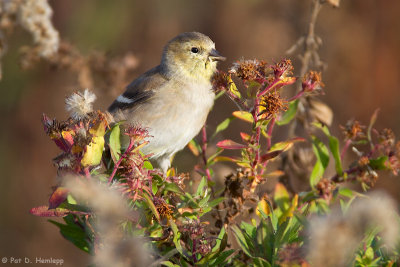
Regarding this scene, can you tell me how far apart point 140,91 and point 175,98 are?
0.26m

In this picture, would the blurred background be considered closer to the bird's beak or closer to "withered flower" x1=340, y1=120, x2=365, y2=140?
the bird's beak

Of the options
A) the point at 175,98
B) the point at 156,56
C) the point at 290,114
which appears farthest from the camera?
the point at 156,56

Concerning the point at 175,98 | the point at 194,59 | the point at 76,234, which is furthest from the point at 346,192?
the point at 194,59

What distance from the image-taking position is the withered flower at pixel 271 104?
1.50m

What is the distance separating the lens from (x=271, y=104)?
151cm

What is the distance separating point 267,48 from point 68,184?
10.6 feet

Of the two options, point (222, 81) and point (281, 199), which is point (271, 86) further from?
point (281, 199)

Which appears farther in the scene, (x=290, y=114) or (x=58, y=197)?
(x=290, y=114)

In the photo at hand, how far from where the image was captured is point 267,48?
421 centimetres

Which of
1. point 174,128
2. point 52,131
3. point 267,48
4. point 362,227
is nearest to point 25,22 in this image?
point 174,128

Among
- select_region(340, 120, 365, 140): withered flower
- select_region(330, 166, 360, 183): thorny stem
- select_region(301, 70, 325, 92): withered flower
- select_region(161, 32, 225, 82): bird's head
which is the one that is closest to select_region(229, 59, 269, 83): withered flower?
select_region(301, 70, 325, 92): withered flower

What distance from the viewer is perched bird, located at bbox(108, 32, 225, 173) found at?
270cm

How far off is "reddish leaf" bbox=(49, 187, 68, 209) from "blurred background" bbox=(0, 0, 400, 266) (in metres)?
2.61

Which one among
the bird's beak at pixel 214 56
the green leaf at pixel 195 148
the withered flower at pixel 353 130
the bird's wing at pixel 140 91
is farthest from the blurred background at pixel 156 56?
the withered flower at pixel 353 130
